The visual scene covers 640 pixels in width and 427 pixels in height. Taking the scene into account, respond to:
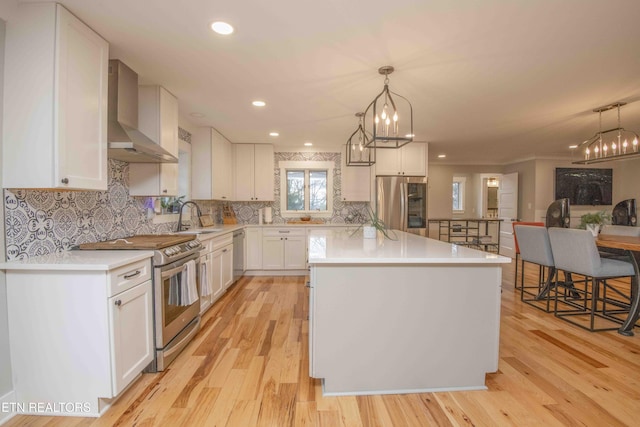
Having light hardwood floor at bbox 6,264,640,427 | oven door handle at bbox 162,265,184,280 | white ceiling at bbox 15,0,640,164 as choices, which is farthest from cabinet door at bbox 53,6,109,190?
light hardwood floor at bbox 6,264,640,427

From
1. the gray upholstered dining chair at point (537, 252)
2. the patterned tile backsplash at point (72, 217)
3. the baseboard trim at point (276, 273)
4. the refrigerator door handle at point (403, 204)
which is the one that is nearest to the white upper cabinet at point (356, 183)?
the refrigerator door handle at point (403, 204)

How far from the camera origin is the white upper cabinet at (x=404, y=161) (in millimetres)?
5219

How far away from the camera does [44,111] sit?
1.66m

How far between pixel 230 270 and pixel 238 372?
215 centimetres

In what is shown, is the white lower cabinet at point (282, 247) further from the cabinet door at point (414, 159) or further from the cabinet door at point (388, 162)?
the cabinet door at point (414, 159)

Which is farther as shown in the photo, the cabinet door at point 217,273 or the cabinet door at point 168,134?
the cabinet door at point 217,273

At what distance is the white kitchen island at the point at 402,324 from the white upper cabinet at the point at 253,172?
3.52 m

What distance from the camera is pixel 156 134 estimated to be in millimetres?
2666

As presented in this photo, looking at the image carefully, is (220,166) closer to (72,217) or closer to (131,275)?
(72,217)

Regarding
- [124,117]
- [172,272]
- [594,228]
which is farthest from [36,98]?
[594,228]

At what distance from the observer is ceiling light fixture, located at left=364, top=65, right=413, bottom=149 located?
2.18 m

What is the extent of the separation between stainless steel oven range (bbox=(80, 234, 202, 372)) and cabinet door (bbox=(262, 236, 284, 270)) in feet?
8.04

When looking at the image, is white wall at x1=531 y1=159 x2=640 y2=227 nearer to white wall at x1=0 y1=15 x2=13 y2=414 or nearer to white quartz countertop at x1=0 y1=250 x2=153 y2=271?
white quartz countertop at x1=0 y1=250 x2=153 y2=271

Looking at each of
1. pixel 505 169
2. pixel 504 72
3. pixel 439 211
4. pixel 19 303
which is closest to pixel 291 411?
pixel 19 303
